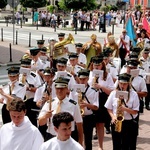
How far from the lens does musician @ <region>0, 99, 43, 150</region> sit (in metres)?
4.96

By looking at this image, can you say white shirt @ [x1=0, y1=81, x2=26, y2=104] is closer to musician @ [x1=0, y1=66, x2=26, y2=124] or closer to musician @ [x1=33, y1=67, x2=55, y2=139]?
musician @ [x1=0, y1=66, x2=26, y2=124]

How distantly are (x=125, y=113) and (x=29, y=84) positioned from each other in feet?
7.39

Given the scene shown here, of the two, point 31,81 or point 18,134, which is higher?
point 31,81

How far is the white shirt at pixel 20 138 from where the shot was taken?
4953 mm

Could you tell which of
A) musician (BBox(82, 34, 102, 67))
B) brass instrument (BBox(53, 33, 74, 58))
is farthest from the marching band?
musician (BBox(82, 34, 102, 67))

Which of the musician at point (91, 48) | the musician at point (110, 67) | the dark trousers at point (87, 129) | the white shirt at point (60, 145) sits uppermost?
the musician at point (91, 48)

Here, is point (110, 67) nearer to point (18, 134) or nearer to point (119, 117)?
point (119, 117)

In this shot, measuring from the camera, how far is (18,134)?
16.4ft

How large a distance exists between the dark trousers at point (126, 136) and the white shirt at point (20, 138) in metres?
2.44

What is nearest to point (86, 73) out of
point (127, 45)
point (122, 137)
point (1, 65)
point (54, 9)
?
point (122, 137)

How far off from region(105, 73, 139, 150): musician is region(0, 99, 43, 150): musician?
2290 millimetres

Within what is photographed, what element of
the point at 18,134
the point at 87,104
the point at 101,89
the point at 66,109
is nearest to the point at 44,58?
the point at 101,89

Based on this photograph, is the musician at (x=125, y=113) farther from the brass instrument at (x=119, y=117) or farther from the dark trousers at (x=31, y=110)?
the dark trousers at (x=31, y=110)

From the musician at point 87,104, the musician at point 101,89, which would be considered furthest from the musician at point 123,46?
the musician at point 87,104
